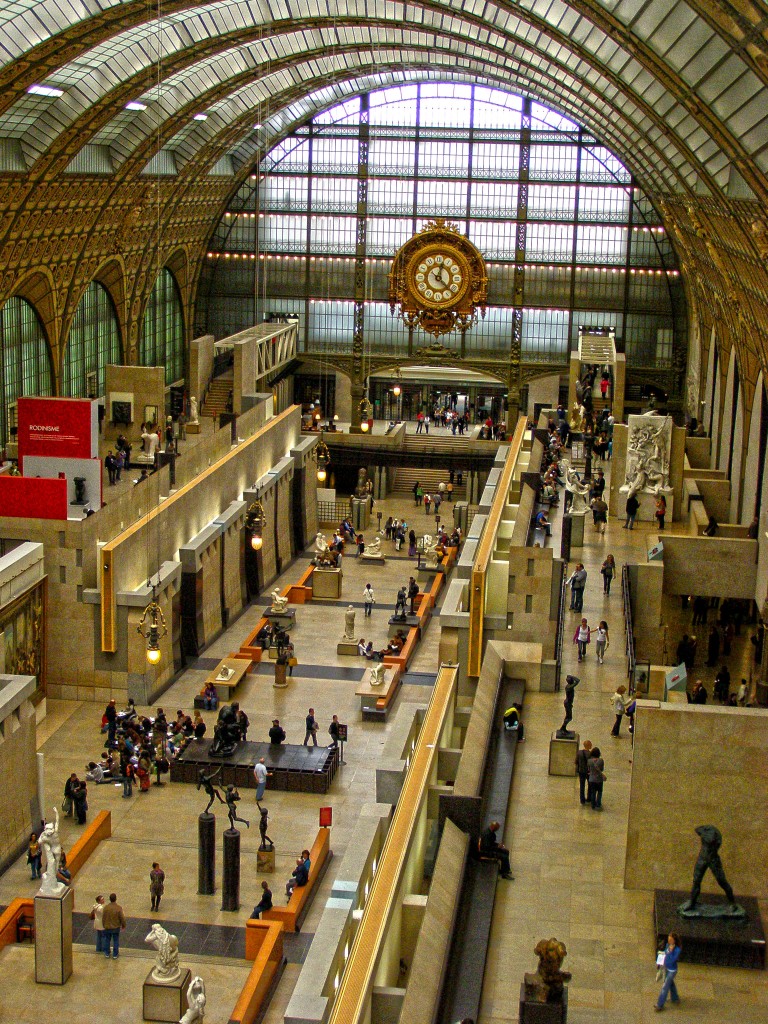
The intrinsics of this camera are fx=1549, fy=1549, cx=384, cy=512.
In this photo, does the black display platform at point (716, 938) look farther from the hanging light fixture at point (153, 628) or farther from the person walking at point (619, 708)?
the hanging light fixture at point (153, 628)

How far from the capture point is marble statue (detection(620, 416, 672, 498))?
46312 mm

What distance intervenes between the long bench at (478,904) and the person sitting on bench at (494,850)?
101 millimetres

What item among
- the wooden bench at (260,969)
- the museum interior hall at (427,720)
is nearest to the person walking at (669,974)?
the museum interior hall at (427,720)

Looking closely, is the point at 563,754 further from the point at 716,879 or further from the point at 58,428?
the point at 58,428

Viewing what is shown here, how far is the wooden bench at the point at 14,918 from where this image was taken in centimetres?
2839

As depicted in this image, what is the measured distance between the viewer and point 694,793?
23.5 meters

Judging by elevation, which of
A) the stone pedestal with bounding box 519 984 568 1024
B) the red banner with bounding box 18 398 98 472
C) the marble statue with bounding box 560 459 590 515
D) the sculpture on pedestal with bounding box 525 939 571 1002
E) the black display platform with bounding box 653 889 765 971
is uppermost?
the red banner with bounding box 18 398 98 472

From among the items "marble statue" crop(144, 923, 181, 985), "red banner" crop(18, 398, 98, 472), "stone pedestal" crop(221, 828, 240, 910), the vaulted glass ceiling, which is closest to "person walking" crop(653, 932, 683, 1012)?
"marble statue" crop(144, 923, 181, 985)

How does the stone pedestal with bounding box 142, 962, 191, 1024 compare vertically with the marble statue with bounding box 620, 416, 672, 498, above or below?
below

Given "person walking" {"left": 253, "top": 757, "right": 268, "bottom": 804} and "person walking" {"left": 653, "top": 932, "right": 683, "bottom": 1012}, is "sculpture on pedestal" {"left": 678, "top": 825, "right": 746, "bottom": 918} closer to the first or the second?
"person walking" {"left": 653, "top": 932, "right": 683, "bottom": 1012}

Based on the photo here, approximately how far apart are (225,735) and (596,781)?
44.8 ft

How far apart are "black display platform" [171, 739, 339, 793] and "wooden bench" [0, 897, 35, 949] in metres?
7.83

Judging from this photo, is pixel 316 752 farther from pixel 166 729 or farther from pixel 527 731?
pixel 527 731

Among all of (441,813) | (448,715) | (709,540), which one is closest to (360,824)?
(441,813)
